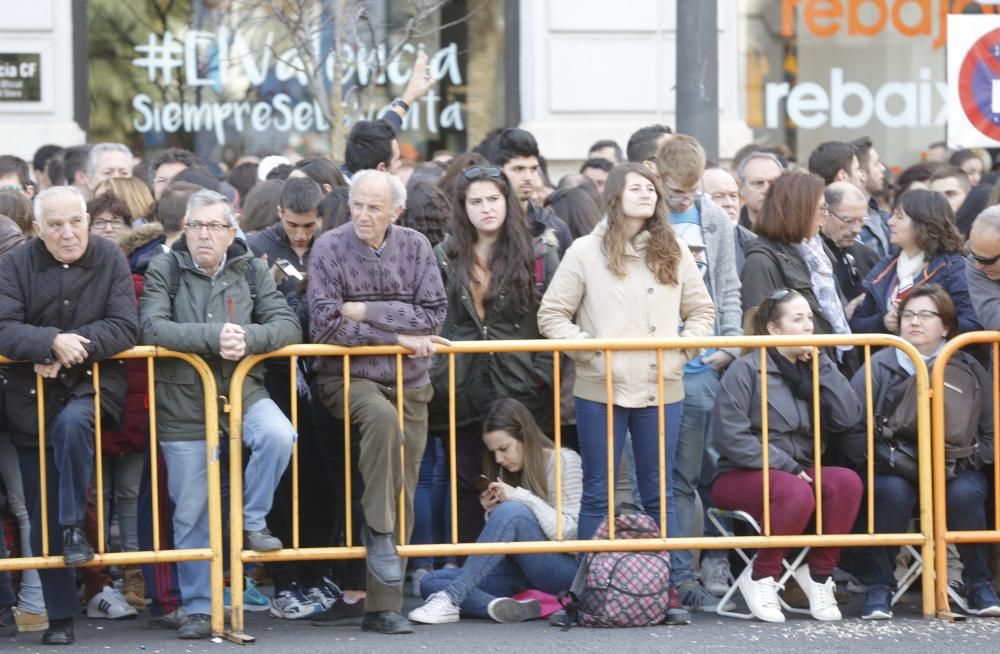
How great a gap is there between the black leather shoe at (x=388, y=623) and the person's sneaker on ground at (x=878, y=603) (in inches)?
81.9

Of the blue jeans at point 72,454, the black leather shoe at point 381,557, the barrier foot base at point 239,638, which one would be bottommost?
the barrier foot base at point 239,638

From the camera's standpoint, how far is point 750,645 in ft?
23.8

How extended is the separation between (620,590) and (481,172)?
209 centimetres

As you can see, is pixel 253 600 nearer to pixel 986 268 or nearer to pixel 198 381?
pixel 198 381

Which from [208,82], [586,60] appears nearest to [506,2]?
[586,60]

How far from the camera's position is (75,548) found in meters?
7.14

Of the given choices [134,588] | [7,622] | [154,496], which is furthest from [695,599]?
[7,622]

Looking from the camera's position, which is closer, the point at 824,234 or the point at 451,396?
the point at 451,396

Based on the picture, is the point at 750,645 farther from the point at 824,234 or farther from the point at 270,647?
the point at 824,234

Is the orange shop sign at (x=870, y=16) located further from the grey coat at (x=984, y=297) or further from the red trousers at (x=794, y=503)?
the red trousers at (x=794, y=503)

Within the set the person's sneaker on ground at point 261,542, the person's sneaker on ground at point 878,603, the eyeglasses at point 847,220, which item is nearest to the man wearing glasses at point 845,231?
the eyeglasses at point 847,220

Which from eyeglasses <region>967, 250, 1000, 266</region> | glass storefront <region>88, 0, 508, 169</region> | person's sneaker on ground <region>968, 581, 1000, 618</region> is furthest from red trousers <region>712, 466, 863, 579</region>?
glass storefront <region>88, 0, 508, 169</region>

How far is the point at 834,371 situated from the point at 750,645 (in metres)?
1.35

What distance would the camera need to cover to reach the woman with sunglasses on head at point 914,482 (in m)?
7.75
